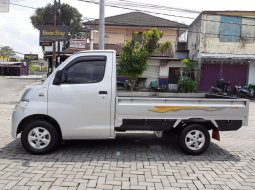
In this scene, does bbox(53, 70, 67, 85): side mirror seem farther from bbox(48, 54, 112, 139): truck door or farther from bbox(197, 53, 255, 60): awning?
bbox(197, 53, 255, 60): awning

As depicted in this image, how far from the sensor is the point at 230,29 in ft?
78.6

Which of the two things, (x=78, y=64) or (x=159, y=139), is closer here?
(x=78, y=64)

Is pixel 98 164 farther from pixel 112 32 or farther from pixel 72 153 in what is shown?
pixel 112 32

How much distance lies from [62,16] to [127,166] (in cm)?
4652

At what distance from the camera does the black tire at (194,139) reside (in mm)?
6348

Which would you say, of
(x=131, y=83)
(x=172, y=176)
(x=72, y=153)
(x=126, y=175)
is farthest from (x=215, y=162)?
(x=131, y=83)

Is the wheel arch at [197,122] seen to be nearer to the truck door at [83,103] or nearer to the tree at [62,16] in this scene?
the truck door at [83,103]

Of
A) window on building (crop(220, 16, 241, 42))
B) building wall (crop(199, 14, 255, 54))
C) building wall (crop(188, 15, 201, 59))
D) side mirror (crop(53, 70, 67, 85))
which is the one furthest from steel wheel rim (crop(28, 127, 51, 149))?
building wall (crop(188, 15, 201, 59))

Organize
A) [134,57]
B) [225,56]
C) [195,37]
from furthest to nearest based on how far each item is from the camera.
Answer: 1. [195,37]
2. [225,56]
3. [134,57]

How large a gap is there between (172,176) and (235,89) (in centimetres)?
1976

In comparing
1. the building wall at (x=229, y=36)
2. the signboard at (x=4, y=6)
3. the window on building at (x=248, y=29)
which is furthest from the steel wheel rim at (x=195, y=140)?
the window on building at (x=248, y=29)

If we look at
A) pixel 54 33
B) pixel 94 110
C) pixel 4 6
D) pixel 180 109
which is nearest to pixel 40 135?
pixel 94 110

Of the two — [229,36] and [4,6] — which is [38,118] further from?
[229,36]

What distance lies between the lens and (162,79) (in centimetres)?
2725
